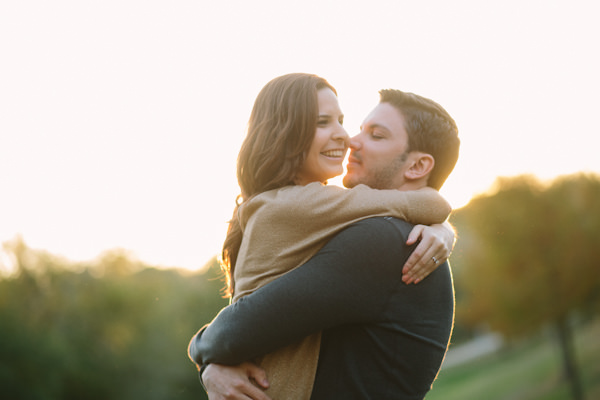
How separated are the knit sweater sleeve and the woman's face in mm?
323

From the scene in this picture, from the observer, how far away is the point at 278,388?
2289 mm

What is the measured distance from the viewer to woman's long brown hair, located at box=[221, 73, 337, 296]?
274cm

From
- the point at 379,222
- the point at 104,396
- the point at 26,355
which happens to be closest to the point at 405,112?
the point at 379,222

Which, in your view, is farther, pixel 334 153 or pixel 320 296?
pixel 334 153

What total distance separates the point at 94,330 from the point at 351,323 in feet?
123

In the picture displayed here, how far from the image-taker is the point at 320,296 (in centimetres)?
213

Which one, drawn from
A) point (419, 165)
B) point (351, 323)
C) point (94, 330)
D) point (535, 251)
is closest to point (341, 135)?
point (419, 165)

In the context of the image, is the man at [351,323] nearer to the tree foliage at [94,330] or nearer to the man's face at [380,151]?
the man's face at [380,151]

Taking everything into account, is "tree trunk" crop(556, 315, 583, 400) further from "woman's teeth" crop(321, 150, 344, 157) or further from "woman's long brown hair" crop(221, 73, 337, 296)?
"woman's long brown hair" crop(221, 73, 337, 296)

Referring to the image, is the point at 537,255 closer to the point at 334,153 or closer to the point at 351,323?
the point at 334,153

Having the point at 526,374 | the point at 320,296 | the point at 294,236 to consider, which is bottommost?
the point at 526,374

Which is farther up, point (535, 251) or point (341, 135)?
point (341, 135)

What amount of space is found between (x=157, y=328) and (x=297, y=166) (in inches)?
1446

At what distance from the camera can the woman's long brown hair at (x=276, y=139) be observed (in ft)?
8.99
